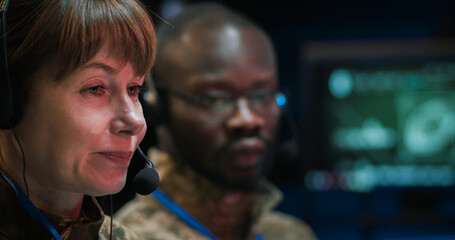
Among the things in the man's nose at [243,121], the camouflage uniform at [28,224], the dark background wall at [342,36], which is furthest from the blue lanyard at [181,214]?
the dark background wall at [342,36]

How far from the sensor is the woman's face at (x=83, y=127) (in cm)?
76

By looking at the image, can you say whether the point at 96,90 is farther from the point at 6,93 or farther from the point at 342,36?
the point at 342,36

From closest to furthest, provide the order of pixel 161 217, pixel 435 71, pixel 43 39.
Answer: pixel 43 39 → pixel 161 217 → pixel 435 71

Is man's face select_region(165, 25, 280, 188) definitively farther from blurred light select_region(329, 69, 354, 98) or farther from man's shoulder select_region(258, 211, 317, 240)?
blurred light select_region(329, 69, 354, 98)

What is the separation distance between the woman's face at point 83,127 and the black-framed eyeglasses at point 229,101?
2.66ft

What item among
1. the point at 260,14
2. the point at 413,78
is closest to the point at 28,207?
the point at 413,78

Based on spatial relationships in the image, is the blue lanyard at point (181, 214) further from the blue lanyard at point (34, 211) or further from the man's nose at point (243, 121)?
the blue lanyard at point (34, 211)

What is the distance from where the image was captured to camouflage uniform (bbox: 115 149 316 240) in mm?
1580

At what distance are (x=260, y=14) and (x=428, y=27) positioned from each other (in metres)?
0.90

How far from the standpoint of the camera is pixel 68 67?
0.75m

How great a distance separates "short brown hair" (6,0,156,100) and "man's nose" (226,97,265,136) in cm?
81

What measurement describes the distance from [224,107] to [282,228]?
0.55 meters

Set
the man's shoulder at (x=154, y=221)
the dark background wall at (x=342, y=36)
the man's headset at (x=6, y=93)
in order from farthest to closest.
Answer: the dark background wall at (x=342, y=36) < the man's shoulder at (x=154, y=221) < the man's headset at (x=6, y=93)

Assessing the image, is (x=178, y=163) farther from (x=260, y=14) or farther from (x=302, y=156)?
(x=260, y=14)
